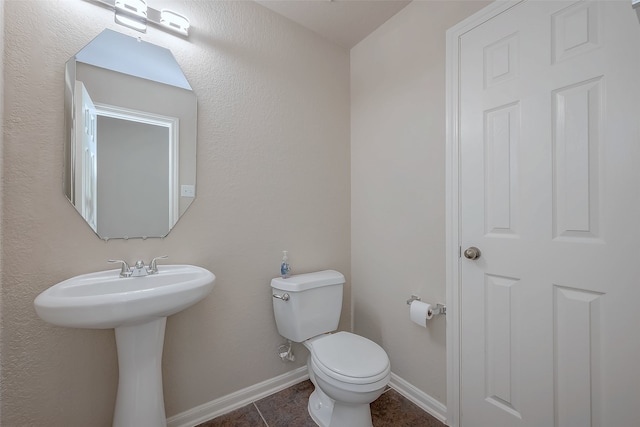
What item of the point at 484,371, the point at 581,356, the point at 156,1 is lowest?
the point at 484,371

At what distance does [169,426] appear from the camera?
4.44 ft

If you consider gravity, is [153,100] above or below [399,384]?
above

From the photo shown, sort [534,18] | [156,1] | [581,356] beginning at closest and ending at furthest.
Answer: [581,356], [534,18], [156,1]

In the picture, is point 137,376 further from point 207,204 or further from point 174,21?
point 174,21

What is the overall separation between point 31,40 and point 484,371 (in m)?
2.48

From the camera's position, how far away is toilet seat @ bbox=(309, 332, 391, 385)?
117 cm

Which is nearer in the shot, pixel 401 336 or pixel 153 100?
pixel 153 100

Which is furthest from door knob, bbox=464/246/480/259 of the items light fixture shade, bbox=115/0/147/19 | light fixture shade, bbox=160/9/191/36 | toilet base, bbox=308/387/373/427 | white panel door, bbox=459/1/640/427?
light fixture shade, bbox=115/0/147/19

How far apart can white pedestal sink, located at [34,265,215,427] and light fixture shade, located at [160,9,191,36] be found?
4.08 ft

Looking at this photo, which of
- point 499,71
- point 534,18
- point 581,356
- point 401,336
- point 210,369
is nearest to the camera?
point 581,356

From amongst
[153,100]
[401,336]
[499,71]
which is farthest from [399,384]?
[153,100]

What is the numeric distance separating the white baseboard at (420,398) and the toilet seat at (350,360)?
0.48 metres

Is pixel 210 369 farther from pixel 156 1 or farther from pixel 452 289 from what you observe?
pixel 156 1

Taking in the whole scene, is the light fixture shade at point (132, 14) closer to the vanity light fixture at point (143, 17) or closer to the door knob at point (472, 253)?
the vanity light fixture at point (143, 17)
